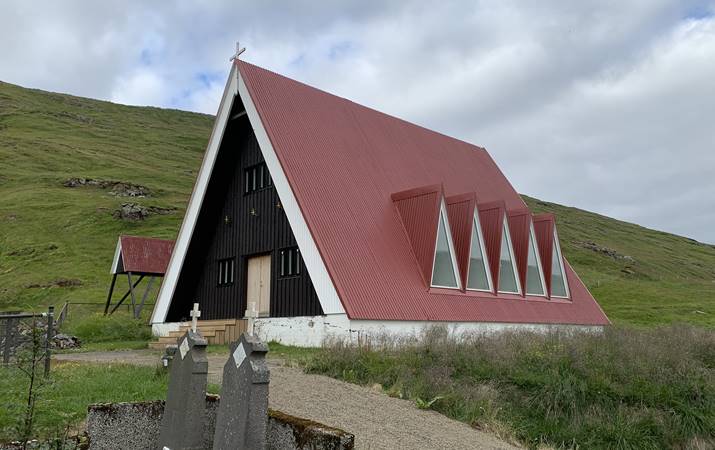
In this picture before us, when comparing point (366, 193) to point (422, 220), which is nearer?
point (422, 220)

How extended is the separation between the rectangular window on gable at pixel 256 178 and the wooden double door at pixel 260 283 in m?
2.23

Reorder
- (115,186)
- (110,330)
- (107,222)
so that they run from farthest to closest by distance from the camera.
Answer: (115,186) < (107,222) < (110,330)

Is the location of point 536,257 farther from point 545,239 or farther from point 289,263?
point 289,263

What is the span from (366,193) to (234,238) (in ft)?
A: 15.7

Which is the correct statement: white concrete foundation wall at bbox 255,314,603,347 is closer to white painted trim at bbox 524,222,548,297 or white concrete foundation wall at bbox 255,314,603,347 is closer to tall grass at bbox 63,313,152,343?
white painted trim at bbox 524,222,548,297

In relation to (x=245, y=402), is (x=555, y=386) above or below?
below

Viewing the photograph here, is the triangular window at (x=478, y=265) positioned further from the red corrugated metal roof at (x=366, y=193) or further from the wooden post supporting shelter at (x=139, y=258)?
the wooden post supporting shelter at (x=139, y=258)

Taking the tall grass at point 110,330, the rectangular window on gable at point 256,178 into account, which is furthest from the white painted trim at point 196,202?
the rectangular window on gable at point 256,178

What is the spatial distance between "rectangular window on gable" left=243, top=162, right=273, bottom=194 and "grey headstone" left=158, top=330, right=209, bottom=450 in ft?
41.7

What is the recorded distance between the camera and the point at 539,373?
12.5m

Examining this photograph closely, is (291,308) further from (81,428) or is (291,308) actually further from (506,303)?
(81,428)

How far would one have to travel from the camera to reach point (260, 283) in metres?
19.7

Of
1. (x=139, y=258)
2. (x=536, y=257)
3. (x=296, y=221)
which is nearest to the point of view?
(x=296, y=221)

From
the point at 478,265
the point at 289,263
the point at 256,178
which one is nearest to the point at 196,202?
the point at 256,178
